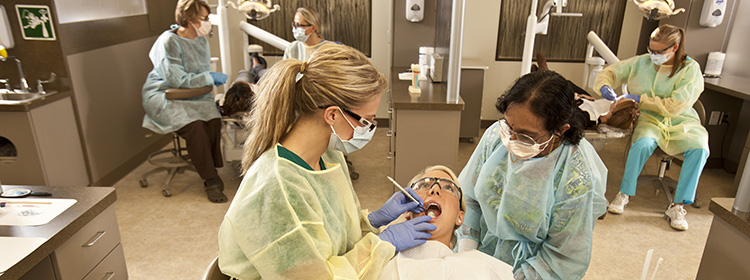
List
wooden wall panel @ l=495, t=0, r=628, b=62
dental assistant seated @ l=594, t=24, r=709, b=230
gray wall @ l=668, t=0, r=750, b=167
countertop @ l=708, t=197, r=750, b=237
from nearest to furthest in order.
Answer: countertop @ l=708, t=197, r=750, b=237
dental assistant seated @ l=594, t=24, r=709, b=230
gray wall @ l=668, t=0, r=750, b=167
wooden wall panel @ l=495, t=0, r=628, b=62

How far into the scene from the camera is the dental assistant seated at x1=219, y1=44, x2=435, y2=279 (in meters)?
1.02

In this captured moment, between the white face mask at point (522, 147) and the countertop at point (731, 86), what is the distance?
2.62 m

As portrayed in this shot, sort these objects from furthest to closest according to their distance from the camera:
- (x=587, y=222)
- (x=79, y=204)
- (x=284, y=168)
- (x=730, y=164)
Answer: (x=730, y=164)
(x=79, y=204)
(x=587, y=222)
(x=284, y=168)

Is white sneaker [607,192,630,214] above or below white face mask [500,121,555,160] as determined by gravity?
below

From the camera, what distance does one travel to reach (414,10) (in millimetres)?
3699

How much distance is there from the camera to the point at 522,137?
4.61 feet

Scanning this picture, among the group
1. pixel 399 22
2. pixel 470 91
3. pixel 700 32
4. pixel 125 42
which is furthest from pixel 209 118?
pixel 700 32

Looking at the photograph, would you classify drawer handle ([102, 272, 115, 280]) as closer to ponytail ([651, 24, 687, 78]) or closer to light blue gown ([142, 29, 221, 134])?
light blue gown ([142, 29, 221, 134])

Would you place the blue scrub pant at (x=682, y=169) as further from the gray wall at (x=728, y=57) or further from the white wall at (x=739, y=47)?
the white wall at (x=739, y=47)

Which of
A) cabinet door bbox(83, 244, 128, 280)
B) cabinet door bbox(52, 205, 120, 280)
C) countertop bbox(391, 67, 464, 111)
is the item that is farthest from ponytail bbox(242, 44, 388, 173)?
Answer: countertop bbox(391, 67, 464, 111)

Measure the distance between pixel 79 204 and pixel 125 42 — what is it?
2.41 metres

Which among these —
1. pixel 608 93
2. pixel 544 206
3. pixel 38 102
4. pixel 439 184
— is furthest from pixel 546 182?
pixel 38 102

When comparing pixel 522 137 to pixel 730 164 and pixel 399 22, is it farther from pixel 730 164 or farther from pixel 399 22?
pixel 730 164

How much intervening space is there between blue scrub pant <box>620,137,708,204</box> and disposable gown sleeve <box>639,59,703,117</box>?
227mm
